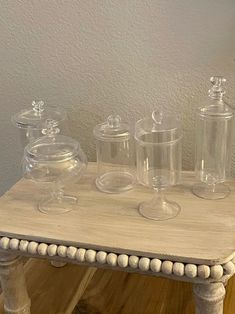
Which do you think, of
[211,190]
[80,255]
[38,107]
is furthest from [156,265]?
[38,107]

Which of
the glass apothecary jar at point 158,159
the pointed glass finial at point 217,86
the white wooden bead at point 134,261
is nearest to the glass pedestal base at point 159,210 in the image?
the glass apothecary jar at point 158,159

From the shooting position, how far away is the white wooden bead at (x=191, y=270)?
66 cm

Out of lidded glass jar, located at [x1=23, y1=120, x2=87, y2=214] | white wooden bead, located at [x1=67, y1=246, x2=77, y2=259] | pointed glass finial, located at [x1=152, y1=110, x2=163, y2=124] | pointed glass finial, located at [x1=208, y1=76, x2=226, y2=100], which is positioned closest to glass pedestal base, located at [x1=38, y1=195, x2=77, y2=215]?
lidded glass jar, located at [x1=23, y1=120, x2=87, y2=214]

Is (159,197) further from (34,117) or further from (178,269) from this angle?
(34,117)

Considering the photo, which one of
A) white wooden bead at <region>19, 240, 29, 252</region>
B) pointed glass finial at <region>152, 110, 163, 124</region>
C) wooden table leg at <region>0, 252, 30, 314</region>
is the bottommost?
wooden table leg at <region>0, 252, 30, 314</region>

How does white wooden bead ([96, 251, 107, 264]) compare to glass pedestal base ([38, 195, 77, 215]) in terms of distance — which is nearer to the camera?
white wooden bead ([96, 251, 107, 264])

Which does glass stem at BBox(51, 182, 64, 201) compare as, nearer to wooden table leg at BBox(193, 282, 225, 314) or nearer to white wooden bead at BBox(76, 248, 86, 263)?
white wooden bead at BBox(76, 248, 86, 263)

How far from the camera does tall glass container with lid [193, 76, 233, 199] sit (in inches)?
32.8

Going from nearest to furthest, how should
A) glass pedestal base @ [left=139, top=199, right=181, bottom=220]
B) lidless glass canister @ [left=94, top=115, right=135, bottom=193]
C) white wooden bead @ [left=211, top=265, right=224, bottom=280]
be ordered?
1. white wooden bead @ [left=211, top=265, right=224, bottom=280]
2. glass pedestal base @ [left=139, top=199, right=181, bottom=220]
3. lidless glass canister @ [left=94, top=115, right=135, bottom=193]

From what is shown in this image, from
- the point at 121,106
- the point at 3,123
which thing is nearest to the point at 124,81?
the point at 121,106

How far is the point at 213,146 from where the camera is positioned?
2.84 feet

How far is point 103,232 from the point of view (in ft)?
2.42

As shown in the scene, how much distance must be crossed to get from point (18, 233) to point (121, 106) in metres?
0.38

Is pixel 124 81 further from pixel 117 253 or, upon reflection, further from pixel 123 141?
pixel 117 253
